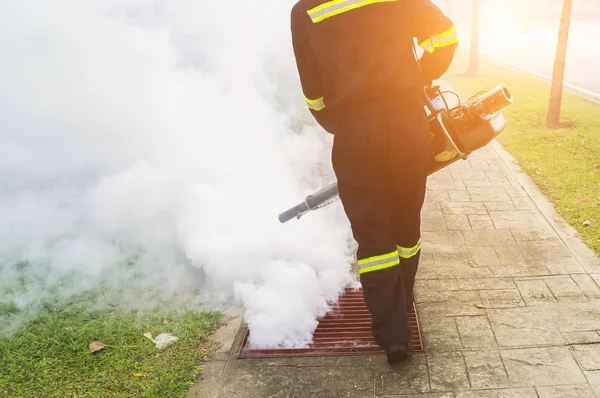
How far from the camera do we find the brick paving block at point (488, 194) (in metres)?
5.12

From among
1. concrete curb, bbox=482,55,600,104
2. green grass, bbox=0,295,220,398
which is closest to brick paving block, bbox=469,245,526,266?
green grass, bbox=0,295,220,398

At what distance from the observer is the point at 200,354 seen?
10.1ft

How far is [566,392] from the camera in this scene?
8.32 feet

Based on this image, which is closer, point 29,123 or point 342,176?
point 342,176

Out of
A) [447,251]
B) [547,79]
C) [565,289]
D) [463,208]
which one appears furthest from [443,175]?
[547,79]

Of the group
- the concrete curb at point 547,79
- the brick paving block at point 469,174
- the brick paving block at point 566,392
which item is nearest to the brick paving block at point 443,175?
the brick paving block at point 469,174

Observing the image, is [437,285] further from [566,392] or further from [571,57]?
[571,57]

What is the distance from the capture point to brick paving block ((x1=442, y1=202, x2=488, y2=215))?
488 centimetres

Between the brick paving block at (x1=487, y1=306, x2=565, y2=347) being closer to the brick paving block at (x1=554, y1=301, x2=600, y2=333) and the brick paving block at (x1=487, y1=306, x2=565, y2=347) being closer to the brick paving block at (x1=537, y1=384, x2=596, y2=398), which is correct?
the brick paving block at (x1=554, y1=301, x2=600, y2=333)

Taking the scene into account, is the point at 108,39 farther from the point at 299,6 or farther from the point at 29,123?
the point at 299,6

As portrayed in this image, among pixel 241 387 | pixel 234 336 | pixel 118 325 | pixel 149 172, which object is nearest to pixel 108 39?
pixel 149 172

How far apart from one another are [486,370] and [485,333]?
350 mm

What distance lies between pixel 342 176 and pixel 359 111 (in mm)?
369

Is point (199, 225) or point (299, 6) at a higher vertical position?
point (299, 6)
